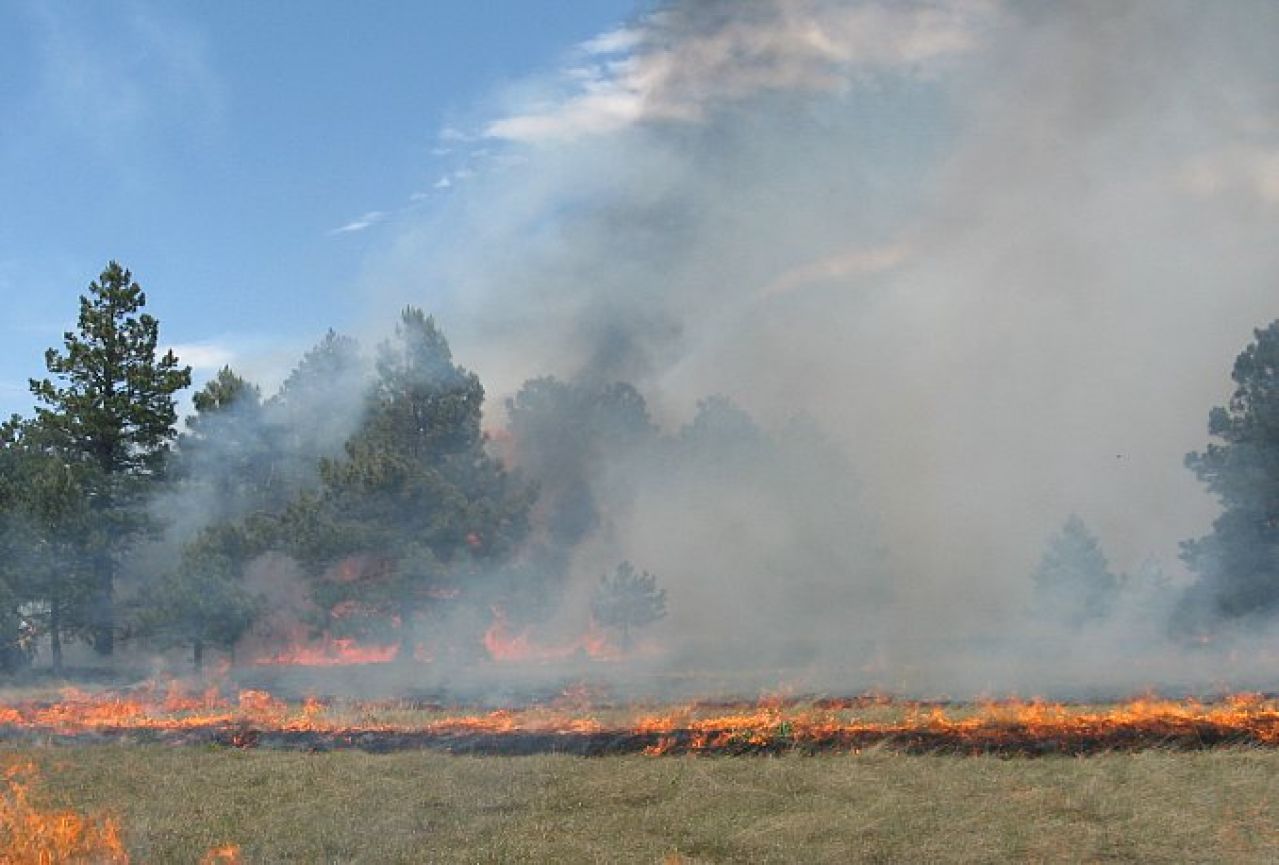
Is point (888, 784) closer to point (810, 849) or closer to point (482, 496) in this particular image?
point (810, 849)

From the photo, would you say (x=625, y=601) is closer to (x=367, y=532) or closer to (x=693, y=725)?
(x=367, y=532)

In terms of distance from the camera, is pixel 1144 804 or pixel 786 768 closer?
pixel 1144 804

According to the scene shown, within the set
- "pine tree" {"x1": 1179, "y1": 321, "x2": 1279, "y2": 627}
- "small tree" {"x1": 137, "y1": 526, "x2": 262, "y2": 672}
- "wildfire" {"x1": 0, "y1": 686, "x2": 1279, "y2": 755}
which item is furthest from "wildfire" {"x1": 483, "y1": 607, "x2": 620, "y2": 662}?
"pine tree" {"x1": 1179, "y1": 321, "x2": 1279, "y2": 627}

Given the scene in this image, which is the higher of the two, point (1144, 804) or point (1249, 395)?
point (1249, 395)

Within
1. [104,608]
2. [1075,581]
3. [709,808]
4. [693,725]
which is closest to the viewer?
[709,808]

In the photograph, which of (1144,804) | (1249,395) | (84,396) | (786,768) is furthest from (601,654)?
(1144,804)

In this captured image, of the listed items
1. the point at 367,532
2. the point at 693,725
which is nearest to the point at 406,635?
the point at 367,532

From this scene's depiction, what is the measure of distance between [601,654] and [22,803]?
4313 centimetres

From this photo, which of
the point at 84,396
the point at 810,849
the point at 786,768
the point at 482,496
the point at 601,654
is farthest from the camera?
the point at 601,654

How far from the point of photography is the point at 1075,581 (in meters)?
48.7

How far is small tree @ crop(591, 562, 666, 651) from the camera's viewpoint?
5431cm

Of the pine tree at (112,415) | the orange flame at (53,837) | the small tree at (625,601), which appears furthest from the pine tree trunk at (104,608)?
the orange flame at (53,837)

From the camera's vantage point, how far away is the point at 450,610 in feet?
164

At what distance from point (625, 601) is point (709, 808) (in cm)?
3997
